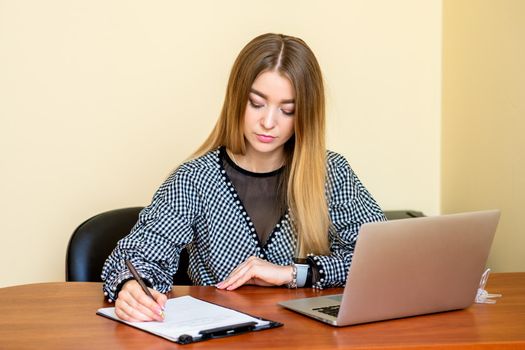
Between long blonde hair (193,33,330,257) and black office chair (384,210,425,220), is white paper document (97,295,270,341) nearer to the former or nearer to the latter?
long blonde hair (193,33,330,257)

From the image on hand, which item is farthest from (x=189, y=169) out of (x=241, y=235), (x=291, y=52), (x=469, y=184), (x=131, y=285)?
(x=469, y=184)

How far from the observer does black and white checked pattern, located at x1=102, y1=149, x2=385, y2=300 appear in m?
2.21

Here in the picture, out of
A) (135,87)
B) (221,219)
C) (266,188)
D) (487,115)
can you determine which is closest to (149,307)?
(221,219)

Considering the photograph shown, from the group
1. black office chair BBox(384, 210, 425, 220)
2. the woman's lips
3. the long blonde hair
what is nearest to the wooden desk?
the long blonde hair

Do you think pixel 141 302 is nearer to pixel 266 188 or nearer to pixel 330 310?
pixel 330 310

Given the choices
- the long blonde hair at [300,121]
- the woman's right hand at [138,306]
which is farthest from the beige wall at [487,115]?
the woman's right hand at [138,306]

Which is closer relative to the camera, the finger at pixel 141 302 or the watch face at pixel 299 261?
the finger at pixel 141 302

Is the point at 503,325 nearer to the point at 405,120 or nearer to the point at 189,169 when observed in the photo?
the point at 189,169

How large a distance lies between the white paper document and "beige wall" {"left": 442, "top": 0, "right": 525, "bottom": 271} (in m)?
1.32

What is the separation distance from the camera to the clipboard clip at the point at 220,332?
149 centimetres

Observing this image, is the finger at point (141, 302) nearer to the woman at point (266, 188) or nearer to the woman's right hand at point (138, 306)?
the woman's right hand at point (138, 306)

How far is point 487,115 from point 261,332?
159 cm

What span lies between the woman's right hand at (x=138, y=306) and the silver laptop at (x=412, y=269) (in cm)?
29

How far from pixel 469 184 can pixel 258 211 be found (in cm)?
102
